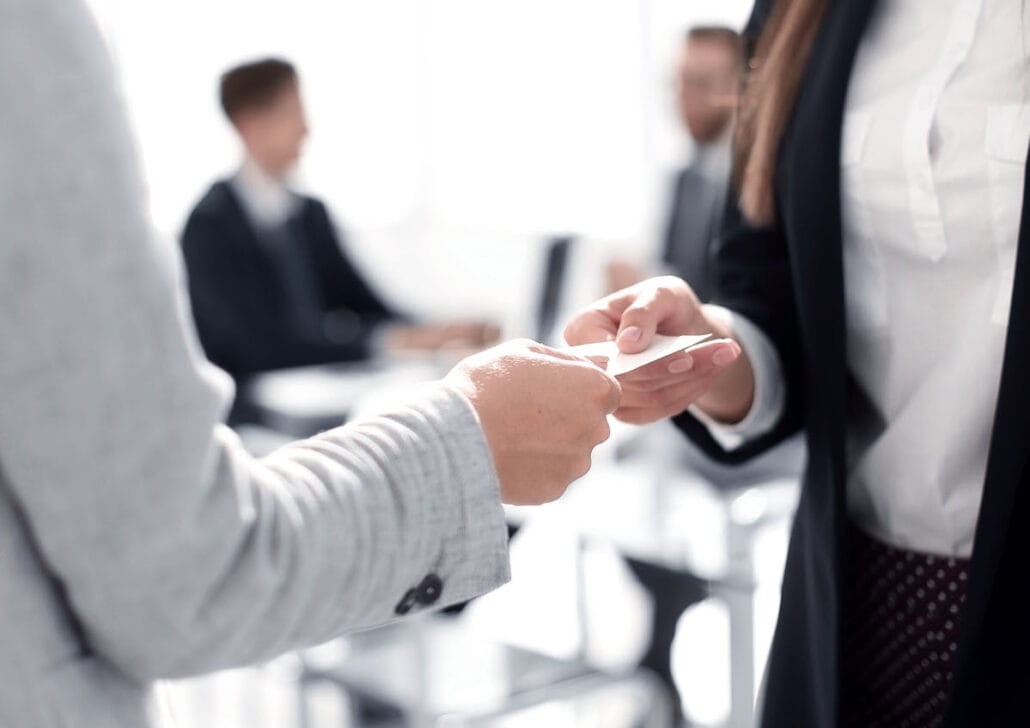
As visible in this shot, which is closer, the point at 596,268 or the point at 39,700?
the point at 39,700

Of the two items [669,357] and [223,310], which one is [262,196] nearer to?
[223,310]

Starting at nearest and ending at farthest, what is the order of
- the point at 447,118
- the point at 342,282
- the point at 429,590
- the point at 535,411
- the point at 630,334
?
1. the point at 429,590
2. the point at 535,411
3. the point at 630,334
4. the point at 342,282
5. the point at 447,118

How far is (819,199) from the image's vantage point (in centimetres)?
114

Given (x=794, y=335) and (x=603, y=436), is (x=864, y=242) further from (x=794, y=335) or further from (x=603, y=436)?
(x=603, y=436)

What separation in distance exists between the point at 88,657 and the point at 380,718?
2.34 m

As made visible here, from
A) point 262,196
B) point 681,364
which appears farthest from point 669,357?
point 262,196

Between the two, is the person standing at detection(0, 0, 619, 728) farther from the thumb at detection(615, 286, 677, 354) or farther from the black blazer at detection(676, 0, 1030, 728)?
the black blazer at detection(676, 0, 1030, 728)

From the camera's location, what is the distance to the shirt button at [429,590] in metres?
0.73

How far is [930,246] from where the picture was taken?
109 centimetres

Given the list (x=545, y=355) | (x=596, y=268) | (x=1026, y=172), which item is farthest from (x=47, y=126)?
(x=596, y=268)

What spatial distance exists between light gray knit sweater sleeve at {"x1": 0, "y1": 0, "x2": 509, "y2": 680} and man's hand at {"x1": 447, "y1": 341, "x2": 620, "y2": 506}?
0.13 m

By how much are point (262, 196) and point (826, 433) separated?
3657 millimetres

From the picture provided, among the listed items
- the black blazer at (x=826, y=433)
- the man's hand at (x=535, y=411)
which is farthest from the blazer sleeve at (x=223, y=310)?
the man's hand at (x=535, y=411)

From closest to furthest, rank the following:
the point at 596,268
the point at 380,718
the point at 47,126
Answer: the point at 47,126, the point at 380,718, the point at 596,268
